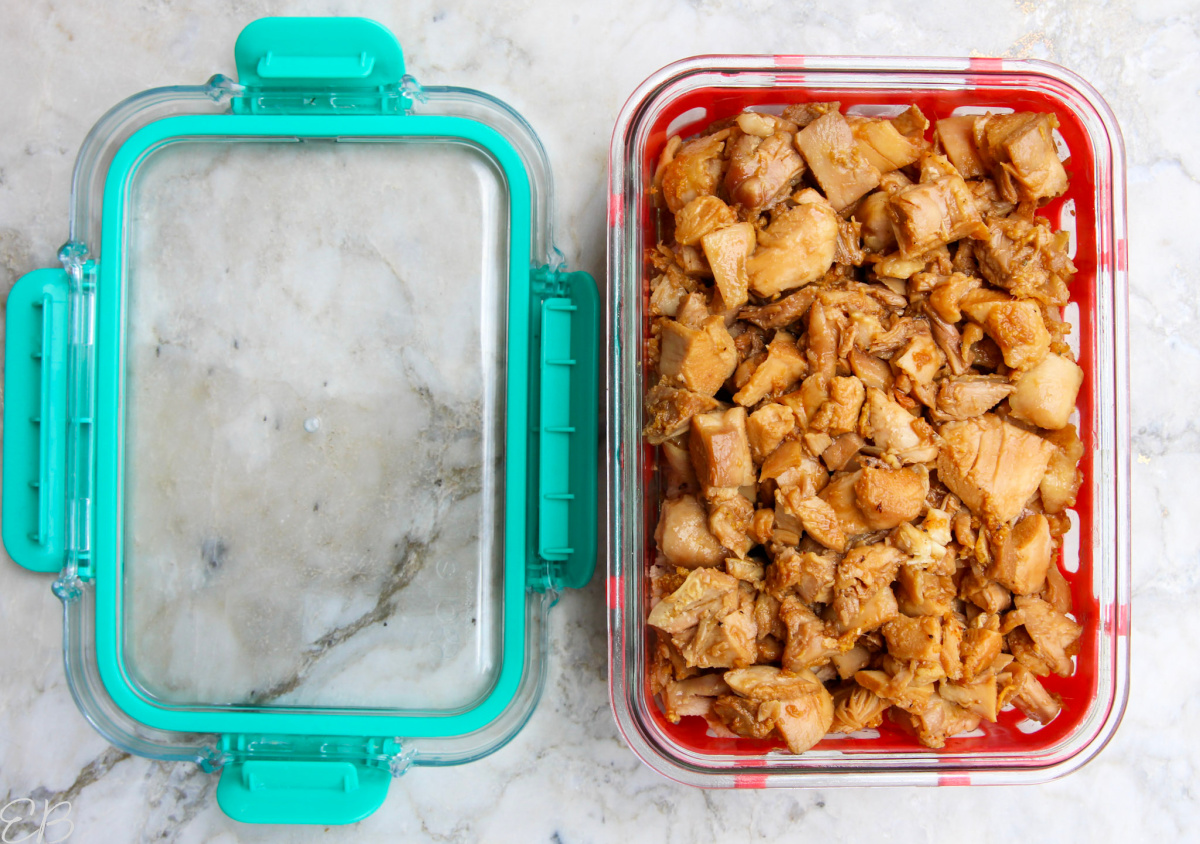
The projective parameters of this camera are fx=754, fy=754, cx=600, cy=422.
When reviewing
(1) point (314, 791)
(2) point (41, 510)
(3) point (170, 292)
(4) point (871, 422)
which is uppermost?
(3) point (170, 292)

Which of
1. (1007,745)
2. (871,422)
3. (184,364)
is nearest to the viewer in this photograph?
(871,422)

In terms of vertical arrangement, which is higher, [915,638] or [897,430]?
[897,430]

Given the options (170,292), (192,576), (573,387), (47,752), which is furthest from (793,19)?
(47,752)

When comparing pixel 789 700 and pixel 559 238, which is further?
pixel 559 238

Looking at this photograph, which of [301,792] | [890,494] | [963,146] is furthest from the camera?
[301,792]

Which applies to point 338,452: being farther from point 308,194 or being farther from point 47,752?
point 47,752

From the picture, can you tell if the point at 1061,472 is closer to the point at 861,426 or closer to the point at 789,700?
the point at 861,426

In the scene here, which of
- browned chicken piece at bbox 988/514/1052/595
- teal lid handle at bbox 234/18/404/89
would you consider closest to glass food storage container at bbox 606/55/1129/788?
browned chicken piece at bbox 988/514/1052/595

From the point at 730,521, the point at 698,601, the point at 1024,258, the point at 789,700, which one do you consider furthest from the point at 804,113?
the point at 789,700
